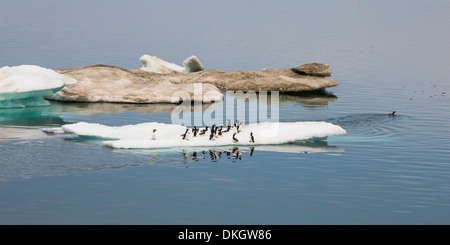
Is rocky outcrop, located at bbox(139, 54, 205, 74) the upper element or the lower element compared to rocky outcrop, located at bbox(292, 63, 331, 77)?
upper

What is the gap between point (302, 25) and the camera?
5763 inches

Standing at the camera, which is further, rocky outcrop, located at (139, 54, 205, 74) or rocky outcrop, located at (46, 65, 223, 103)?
rocky outcrop, located at (139, 54, 205, 74)

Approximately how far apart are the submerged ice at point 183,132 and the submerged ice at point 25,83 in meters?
10.3

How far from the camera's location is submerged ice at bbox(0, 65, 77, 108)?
5269 cm

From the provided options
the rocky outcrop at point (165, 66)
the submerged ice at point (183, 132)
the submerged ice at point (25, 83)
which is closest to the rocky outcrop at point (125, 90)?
the submerged ice at point (25, 83)

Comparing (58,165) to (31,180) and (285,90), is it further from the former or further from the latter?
(285,90)

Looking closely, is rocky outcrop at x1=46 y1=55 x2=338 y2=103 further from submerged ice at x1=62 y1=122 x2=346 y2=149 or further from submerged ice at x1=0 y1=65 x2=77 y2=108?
submerged ice at x1=62 y1=122 x2=346 y2=149

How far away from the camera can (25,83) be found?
174ft

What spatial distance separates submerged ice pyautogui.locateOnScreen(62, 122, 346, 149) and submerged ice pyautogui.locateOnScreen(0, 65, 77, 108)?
1032 centimetres

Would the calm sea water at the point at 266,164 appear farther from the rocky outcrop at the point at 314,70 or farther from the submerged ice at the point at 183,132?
the rocky outcrop at the point at 314,70

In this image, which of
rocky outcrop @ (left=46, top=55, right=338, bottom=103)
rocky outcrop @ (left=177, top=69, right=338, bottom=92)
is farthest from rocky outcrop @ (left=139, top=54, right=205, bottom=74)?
rocky outcrop @ (left=177, top=69, right=338, bottom=92)

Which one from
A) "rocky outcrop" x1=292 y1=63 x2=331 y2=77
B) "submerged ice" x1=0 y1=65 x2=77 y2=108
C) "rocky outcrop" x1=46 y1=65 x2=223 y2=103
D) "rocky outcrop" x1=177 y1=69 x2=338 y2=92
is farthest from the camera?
"rocky outcrop" x1=292 y1=63 x2=331 y2=77
